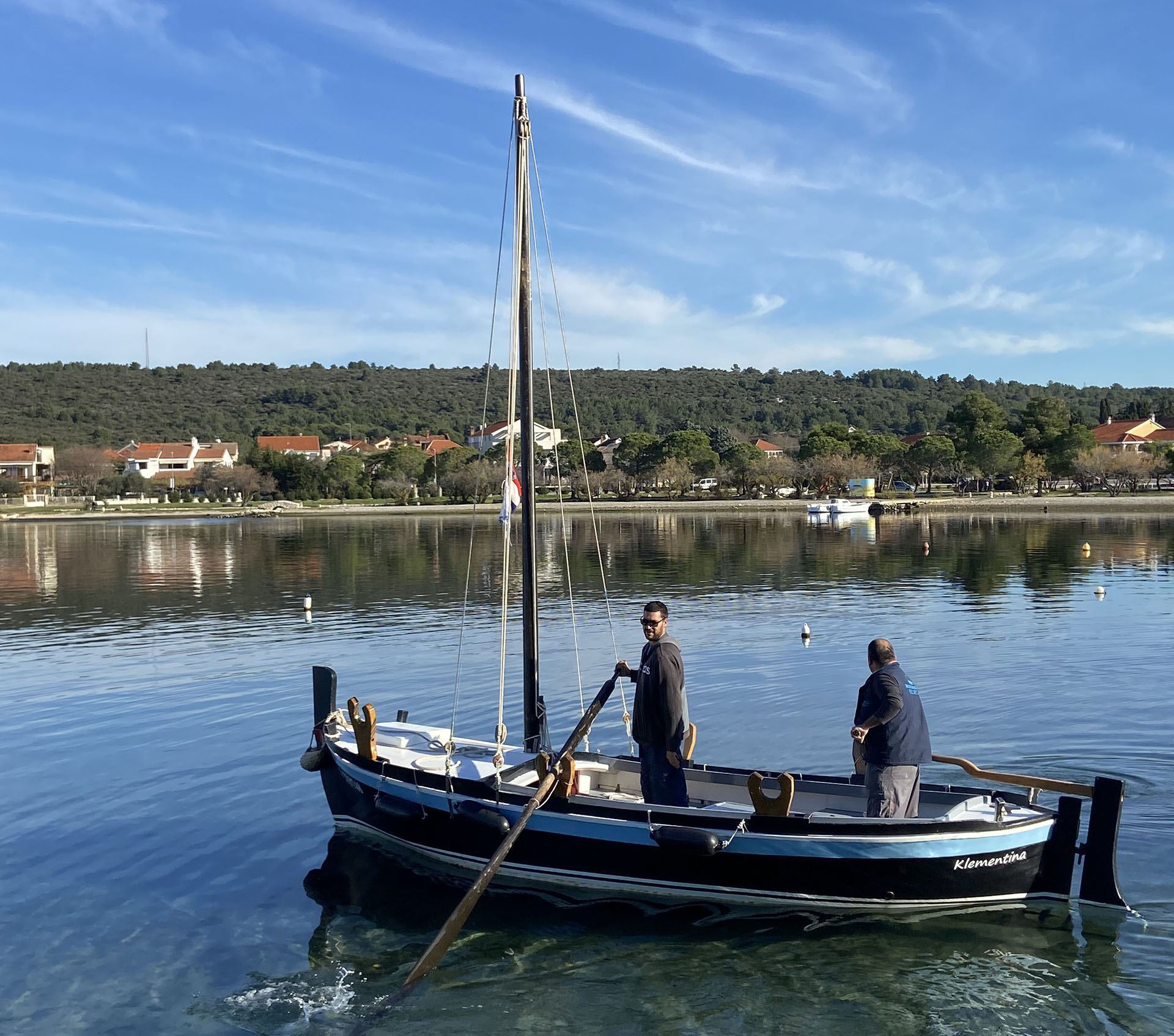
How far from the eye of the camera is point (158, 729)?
20.2m

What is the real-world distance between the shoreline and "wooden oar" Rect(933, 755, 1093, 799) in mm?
89496

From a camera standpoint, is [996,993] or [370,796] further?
[370,796]

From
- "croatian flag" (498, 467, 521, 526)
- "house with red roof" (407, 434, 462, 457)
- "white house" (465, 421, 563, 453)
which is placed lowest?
"croatian flag" (498, 467, 521, 526)

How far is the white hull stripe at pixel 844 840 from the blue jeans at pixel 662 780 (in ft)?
1.70

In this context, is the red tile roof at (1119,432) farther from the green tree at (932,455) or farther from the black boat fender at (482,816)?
the black boat fender at (482,816)

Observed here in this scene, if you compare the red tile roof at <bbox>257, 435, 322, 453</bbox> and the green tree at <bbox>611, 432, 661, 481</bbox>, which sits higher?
the red tile roof at <bbox>257, 435, 322, 453</bbox>

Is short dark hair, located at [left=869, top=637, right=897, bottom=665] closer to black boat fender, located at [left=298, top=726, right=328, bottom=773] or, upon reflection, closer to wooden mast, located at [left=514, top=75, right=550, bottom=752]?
wooden mast, located at [left=514, top=75, right=550, bottom=752]

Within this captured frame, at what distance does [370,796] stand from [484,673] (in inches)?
462

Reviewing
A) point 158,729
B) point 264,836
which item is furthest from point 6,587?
point 264,836

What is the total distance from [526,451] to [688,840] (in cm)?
598

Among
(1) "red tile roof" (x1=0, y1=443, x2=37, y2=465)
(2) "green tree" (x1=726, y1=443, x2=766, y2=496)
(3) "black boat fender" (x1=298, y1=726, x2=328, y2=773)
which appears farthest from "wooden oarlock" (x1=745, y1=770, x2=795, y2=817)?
(1) "red tile roof" (x1=0, y1=443, x2=37, y2=465)

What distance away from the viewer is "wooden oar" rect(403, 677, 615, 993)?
1010 centimetres

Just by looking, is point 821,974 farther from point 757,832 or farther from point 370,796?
point 370,796

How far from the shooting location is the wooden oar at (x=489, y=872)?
10.1 meters
